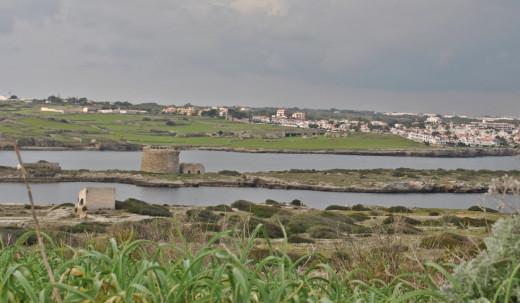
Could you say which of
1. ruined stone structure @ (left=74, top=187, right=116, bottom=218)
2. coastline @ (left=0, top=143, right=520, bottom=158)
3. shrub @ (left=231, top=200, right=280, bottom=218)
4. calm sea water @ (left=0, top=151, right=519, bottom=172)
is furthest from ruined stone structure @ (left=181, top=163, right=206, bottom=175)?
coastline @ (left=0, top=143, right=520, bottom=158)

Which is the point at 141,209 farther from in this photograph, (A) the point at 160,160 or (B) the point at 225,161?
(B) the point at 225,161

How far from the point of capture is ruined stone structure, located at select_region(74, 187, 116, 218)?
2553cm

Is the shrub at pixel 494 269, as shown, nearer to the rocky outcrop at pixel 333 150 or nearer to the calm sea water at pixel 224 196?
the calm sea water at pixel 224 196

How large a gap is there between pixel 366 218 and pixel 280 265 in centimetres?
2370

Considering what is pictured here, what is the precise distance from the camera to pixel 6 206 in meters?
30.2

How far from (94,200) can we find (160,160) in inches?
1212

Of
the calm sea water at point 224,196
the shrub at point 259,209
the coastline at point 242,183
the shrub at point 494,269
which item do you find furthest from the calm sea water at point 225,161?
the shrub at point 494,269

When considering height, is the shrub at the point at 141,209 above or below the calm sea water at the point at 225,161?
above

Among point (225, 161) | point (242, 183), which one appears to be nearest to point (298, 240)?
point (242, 183)

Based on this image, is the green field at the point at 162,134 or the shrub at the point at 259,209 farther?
the green field at the point at 162,134

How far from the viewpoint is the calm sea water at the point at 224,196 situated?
42594 millimetres

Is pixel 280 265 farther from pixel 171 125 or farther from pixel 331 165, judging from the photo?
pixel 171 125

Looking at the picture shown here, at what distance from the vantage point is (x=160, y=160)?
5650 centimetres

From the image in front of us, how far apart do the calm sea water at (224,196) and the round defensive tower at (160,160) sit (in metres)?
4.95
